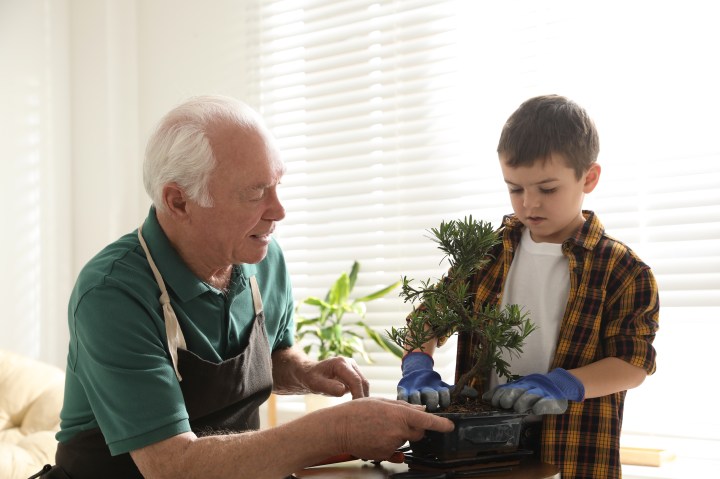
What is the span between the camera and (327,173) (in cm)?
354

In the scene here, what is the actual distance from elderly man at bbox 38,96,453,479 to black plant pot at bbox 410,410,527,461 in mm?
53

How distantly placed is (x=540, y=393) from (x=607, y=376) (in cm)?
18

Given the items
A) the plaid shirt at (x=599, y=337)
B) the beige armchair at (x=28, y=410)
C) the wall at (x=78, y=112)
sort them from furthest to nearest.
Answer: the wall at (x=78, y=112), the beige armchair at (x=28, y=410), the plaid shirt at (x=599, y=337)

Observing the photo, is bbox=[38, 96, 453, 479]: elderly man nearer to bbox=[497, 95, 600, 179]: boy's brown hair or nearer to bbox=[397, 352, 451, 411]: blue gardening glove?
bbox=[397, 352, 451, 411]: blue gardening glove

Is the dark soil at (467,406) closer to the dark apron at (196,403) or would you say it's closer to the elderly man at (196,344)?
the elderly man at (196,344)

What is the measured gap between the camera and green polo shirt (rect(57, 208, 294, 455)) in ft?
4.56

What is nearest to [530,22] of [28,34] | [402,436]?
[402,436]

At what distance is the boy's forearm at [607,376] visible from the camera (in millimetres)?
1415

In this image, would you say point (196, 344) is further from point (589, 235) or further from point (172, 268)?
point (589, 235)

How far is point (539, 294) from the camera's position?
1.60m

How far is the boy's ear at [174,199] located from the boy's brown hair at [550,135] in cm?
68

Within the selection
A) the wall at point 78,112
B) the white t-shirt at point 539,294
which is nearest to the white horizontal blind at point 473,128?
the wall at point 78,112

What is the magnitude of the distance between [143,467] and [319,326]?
6.33ft

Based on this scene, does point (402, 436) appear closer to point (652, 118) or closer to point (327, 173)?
point (652, 118)
